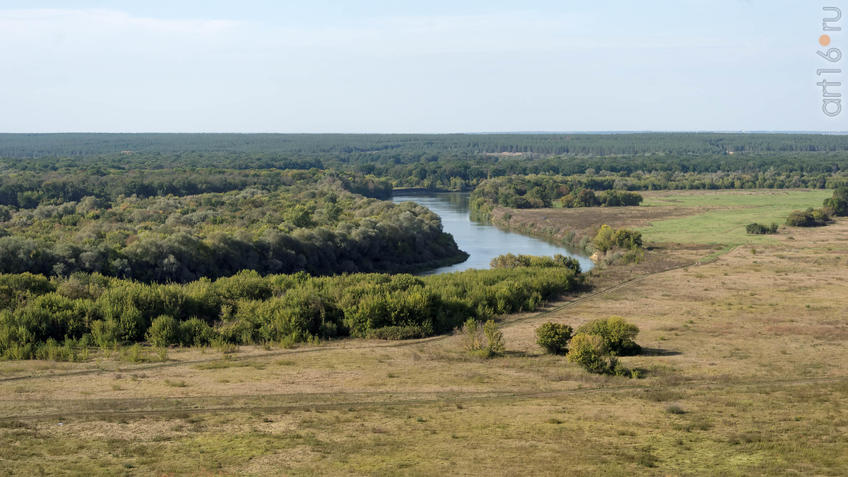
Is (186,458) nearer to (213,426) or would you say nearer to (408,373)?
(213,426)

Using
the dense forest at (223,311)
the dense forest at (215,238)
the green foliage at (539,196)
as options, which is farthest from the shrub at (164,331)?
the green foliage at (539,196)

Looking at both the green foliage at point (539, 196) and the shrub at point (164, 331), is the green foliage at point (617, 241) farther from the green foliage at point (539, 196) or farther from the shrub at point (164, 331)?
the shrub at point (164, 331)

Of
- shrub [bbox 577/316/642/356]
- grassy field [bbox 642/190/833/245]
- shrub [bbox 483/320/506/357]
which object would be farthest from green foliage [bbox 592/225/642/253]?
shrub [bbox 483/320/506/357]

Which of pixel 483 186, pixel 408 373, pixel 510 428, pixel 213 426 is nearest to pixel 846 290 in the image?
pixel 408 373

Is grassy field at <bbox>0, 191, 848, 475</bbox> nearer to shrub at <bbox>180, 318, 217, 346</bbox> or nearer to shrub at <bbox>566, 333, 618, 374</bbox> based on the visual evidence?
shrub at <bbox>566, 333, 618, 374</bbox>

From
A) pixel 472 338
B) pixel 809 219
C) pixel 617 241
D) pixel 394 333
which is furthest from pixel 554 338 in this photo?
pixel 809 219

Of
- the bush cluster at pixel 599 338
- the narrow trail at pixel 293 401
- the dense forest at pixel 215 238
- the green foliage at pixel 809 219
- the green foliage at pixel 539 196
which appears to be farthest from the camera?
the green foliage at pixel 539 196
